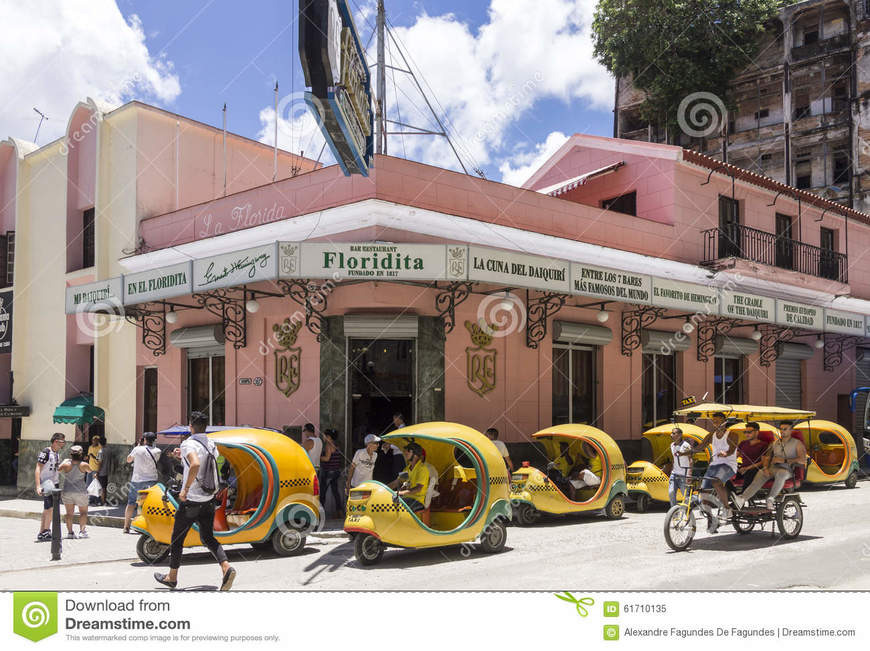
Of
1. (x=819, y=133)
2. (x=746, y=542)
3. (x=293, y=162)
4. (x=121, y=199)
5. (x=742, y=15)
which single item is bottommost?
(x=746, y=542)

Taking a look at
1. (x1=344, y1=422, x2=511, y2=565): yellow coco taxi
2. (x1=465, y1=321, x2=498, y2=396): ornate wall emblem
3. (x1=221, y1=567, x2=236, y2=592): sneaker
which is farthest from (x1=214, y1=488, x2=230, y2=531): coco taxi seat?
(x1=465, y1=321, x2=498, y2=396): ornate wall emblem

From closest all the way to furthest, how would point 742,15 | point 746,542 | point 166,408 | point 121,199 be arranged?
point 746,542 < point 166,408 < point 121,199 < point 742,15

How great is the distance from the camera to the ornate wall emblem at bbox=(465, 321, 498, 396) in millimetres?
14863

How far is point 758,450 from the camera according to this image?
1110 centimetres

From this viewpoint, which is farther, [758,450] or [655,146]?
[655,146]

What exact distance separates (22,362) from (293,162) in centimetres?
927

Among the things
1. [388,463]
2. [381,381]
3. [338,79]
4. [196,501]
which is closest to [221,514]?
[196,501]

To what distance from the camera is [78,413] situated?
61.4ft

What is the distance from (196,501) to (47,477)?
581cm

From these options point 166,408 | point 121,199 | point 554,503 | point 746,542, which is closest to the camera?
point 746,542

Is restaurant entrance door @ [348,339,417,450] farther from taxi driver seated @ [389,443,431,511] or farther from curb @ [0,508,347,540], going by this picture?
taxi driver seated @ [389,443,431,511]

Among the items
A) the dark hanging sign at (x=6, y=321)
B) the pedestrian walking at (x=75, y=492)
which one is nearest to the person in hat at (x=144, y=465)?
the pedestrian walking at (x=75, y=492)

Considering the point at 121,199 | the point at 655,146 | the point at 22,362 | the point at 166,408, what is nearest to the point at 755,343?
the point at 655,146
